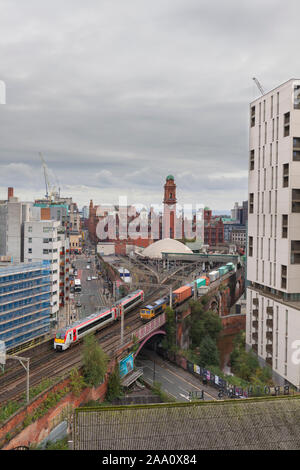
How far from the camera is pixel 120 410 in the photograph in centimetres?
2178

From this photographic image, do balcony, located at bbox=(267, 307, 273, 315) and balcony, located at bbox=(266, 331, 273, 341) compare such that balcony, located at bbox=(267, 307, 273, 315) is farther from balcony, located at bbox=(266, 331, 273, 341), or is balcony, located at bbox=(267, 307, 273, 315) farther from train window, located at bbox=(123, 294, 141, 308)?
train window, located at bbox=(123, 294, 141, 308)

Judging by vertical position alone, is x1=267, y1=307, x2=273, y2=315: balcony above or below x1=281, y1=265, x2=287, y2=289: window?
below

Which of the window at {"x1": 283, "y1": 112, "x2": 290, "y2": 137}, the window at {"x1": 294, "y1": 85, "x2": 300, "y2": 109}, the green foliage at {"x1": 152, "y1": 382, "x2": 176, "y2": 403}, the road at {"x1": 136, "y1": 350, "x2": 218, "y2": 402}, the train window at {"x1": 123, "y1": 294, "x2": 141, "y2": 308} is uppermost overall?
the window at {"x1": 294, "y1": 85, "x2": 300, "y2": 109}

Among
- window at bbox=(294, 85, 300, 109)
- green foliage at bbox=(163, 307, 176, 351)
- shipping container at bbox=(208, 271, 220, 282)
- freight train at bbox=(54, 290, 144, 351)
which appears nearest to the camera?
freight train at bbox=(54, 290, 144, 351)

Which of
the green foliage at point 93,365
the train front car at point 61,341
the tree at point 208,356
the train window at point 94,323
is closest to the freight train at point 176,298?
the train window at point 94,323

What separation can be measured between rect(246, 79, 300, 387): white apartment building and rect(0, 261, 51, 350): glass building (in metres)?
22.2

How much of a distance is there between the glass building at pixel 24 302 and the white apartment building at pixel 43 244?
19.7 feet

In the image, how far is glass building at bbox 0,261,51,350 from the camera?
114 ft

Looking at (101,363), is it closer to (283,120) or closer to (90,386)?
(90,386)

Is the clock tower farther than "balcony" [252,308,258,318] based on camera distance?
Yes

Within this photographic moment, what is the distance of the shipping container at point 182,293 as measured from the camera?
53.1m

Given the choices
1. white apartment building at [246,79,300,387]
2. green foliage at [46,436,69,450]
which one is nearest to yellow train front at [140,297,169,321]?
white apartment building at [246,79,300,387]

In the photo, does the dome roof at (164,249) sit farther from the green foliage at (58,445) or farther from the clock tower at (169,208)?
the green foliage at (58,445)
